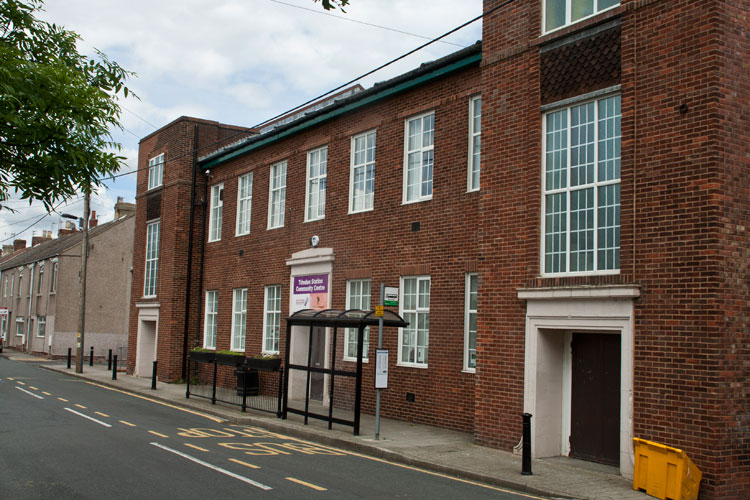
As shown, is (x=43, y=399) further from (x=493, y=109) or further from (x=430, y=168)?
(x=493, y=109)

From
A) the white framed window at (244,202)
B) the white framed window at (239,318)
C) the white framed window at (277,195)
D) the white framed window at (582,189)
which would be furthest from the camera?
the white framed window at (244,202)

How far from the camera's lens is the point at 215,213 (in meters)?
26.0

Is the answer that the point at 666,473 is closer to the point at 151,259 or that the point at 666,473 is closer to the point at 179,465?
the point at 179,465

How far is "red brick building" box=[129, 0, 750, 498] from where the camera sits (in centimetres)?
959

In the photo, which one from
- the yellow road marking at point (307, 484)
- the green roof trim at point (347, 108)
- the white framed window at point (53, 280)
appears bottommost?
the yellow road marking at point (307, 484)

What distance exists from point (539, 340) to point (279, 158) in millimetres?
12509

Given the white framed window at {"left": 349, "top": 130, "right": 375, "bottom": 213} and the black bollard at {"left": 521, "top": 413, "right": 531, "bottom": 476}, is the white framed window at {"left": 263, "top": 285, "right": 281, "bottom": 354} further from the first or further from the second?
the black bollard at {"left": 521, "top": 413, "right": 531, "bottom": 476}

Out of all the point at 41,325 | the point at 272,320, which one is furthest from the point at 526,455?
the point at 41,325

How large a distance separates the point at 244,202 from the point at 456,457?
14.7m

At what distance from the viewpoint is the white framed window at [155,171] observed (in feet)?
91.9

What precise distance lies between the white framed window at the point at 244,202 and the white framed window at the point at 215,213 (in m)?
1.52

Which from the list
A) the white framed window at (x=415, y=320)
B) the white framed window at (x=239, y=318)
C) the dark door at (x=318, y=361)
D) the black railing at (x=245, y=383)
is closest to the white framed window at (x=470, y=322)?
the white framed window at (x=415, y=320)

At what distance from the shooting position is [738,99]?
986 centimetres

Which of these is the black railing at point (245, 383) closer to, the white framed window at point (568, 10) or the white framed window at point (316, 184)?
the white framed window at point (316, 184)
